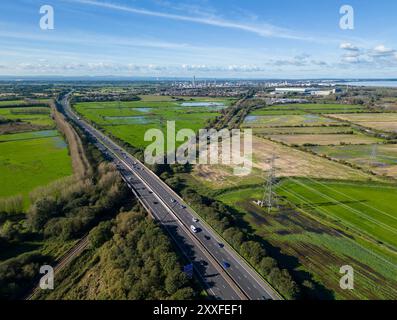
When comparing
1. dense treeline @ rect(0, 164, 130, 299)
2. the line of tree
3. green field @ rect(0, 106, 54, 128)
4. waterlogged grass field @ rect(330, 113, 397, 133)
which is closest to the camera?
the line of tree

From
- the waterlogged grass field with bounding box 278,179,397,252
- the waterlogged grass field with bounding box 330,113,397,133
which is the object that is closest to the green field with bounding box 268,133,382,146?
the waterlogged grass field with bounding box 330,113,397,133

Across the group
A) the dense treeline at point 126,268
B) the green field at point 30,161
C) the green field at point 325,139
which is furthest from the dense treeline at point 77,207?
the green field at point 325,139

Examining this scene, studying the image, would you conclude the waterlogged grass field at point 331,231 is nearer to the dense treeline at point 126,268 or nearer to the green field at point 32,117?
the dense treeline at point 126,268

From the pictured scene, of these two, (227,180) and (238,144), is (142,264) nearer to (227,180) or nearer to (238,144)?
(227,180)

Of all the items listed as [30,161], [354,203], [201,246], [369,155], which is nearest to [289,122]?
[369,155]

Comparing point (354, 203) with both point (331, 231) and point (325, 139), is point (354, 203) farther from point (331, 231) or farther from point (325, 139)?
point (325, 139)

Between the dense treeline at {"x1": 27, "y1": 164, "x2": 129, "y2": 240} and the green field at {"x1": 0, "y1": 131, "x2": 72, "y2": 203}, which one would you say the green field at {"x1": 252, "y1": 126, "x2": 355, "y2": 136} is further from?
the dense treeline at {"x1": 27, "y1": 164, "x2": 129, "y2": 240}

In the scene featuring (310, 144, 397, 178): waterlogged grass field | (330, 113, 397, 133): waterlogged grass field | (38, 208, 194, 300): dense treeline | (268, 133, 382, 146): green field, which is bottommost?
(38, 208, 194, 300): dense treeline
